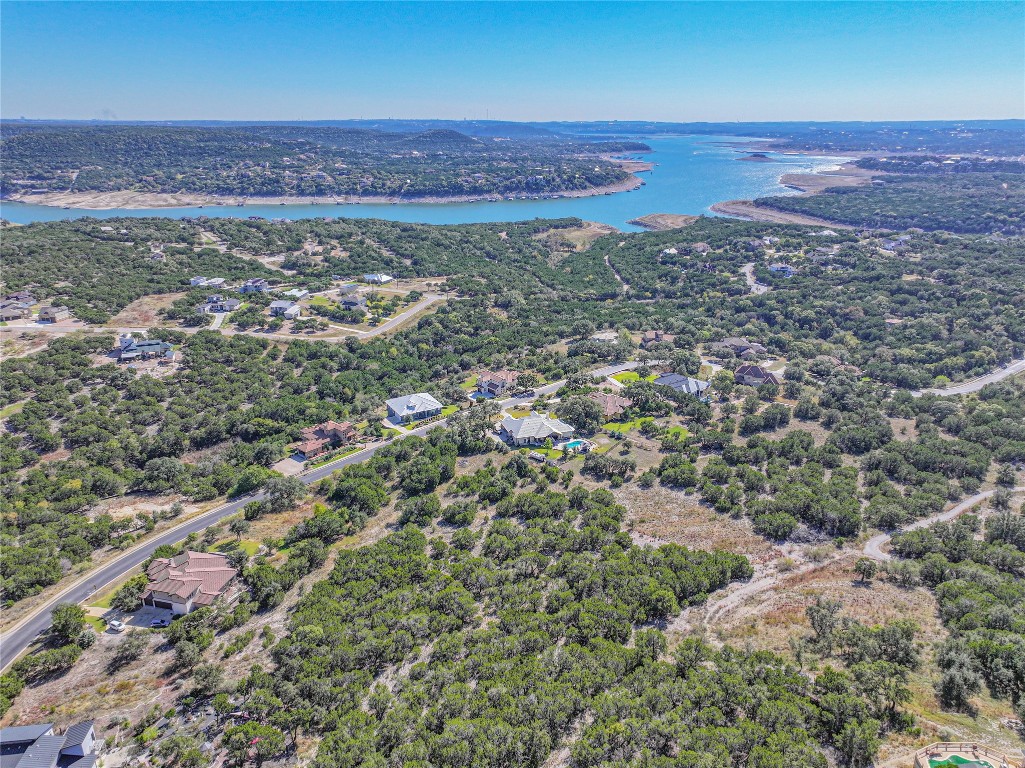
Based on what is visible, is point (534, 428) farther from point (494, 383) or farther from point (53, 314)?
point (53, 314)

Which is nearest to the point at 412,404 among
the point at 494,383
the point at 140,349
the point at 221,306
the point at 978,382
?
the point at 494,383

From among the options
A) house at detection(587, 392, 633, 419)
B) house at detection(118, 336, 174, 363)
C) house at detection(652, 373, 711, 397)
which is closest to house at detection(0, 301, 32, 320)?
house at detection(118, 336, 174, 363)

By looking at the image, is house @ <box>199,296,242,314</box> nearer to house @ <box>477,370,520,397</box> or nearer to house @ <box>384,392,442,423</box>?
house @ <box>384,392,442,423</box>

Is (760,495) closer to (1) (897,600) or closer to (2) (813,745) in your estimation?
(1) (897,600)

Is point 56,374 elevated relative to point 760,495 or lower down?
elevated

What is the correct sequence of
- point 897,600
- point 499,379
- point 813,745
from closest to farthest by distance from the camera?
point 813,745 < point 897,600 < point 499,379

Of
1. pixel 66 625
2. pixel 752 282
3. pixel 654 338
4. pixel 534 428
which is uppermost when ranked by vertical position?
pixel 752 282

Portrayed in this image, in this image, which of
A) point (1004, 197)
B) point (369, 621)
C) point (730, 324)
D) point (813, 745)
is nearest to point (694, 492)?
point (813, 745)
